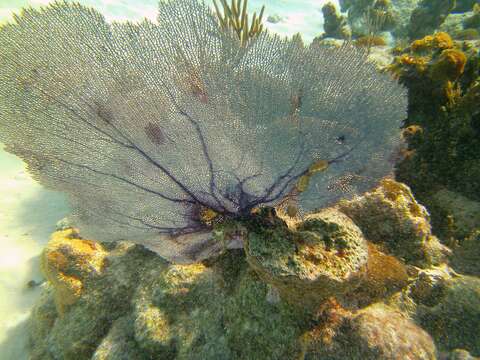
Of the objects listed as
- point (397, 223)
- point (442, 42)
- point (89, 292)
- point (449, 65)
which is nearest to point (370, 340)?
point (397, 223)

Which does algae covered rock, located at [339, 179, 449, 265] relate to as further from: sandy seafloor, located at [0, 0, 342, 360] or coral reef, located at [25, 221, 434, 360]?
sandy seafloor, located at [0, 0, 342, 360]

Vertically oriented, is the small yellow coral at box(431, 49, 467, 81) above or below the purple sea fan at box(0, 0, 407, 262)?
above

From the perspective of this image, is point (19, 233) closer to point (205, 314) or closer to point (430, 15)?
point (205, 314)

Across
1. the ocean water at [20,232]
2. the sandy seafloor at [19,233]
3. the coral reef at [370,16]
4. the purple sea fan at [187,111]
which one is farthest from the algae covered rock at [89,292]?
the coral reef at [370,16]

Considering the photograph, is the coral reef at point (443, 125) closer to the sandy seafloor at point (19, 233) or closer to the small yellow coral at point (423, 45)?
the small yellow coral at point (423, 45)

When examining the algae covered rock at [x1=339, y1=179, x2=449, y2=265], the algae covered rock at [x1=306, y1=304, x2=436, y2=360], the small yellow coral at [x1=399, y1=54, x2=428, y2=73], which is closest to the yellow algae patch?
the algae covered rock at [x1=306, y1=304, x2=436, y2=360]

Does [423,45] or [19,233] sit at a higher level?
[423,45]

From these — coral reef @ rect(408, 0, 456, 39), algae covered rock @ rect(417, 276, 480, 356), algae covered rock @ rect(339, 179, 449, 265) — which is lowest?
algae covered rock @ rect(417, 276, 480, 356)
